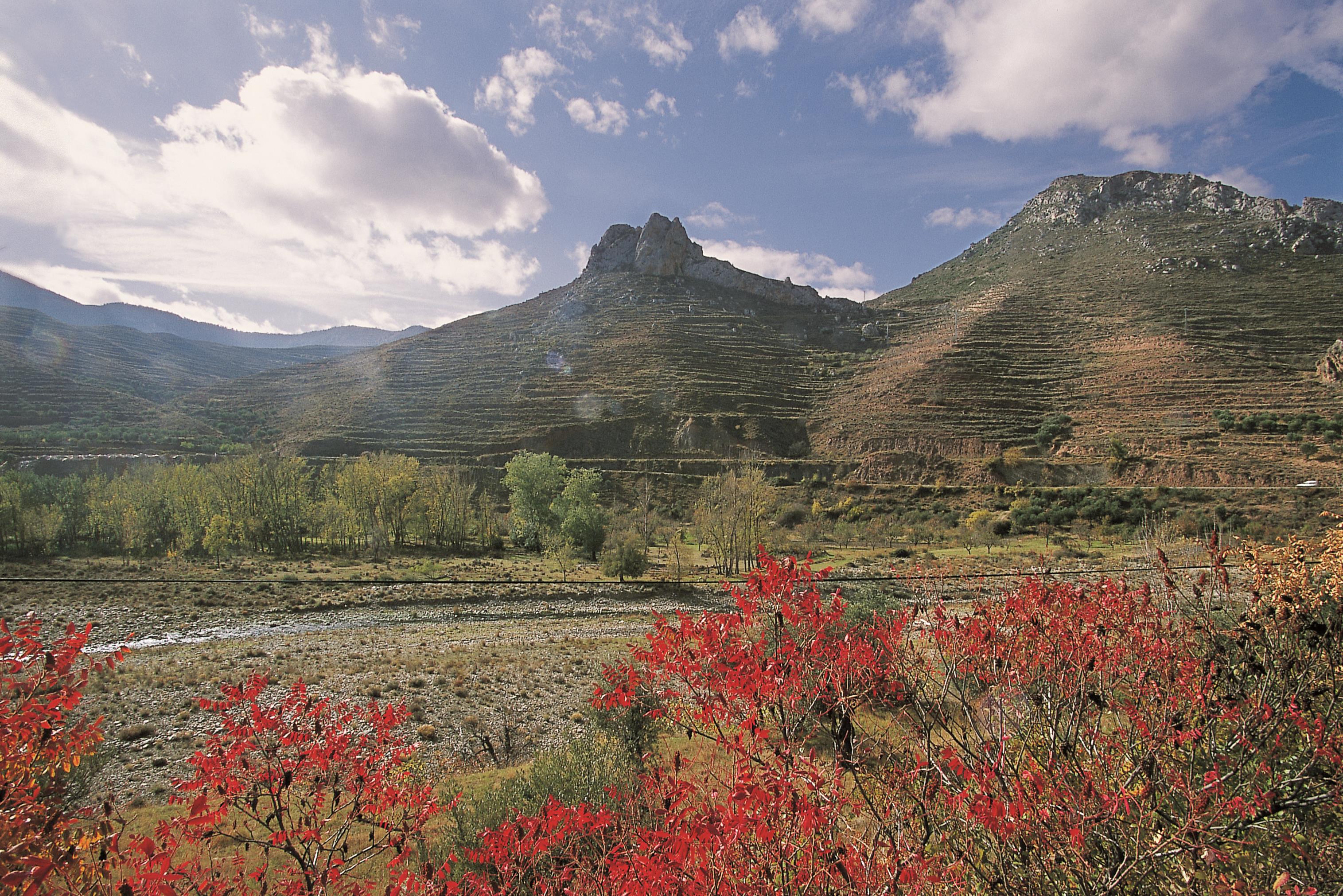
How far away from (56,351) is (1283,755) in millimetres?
160719

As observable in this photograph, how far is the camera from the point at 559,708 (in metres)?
17.5

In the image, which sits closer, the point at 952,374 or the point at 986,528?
the point at 986,528

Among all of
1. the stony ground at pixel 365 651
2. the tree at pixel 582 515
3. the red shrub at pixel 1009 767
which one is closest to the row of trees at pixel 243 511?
the stony ground at pixel 365 651

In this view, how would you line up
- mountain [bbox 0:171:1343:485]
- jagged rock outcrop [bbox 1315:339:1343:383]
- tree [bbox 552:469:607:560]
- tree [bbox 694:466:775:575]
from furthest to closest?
mountain [bbox 0:171:1343:485], jagged rock outcrop [bbox 1315:339:1343:383], tree [bbox 552:469:607:560], tree [bbox 694:466:775:575]

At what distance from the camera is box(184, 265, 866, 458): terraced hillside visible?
73188mm

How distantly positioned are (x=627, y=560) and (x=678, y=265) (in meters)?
105

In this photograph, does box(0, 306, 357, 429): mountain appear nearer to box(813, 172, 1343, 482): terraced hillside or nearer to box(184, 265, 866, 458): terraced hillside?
box(184, 265, 866, 458): terraced hillside

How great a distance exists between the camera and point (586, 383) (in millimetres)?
85250

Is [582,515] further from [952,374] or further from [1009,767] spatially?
[952,374]

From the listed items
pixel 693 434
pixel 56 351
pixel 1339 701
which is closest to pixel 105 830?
pixel 1339 701

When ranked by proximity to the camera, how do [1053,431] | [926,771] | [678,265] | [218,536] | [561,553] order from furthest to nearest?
1. [678,265]
2. [1053,431]
3. [218,536]
4. [561,553]
5. [926,771]

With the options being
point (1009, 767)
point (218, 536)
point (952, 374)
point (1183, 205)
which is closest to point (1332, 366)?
point (952, 374)

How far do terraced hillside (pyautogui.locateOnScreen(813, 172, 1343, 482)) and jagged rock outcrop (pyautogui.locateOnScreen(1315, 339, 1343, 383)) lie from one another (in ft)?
3.35

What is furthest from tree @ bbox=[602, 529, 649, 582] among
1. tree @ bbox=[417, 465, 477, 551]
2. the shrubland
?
the shrubland
